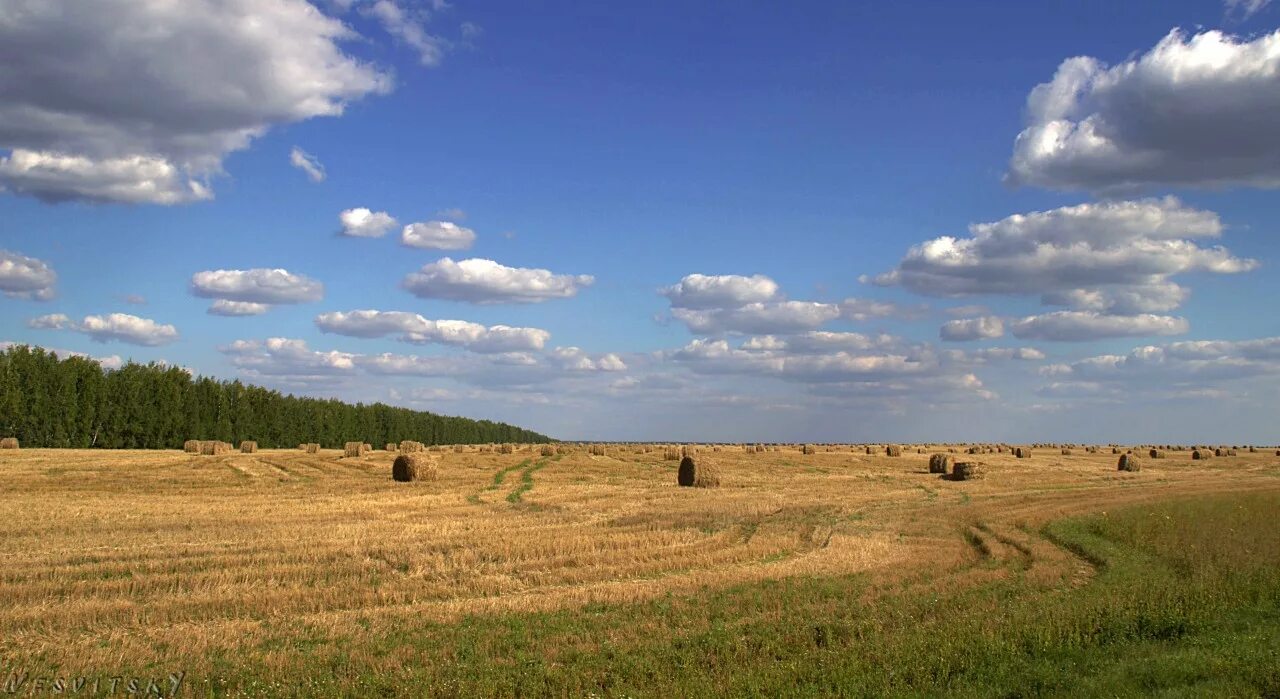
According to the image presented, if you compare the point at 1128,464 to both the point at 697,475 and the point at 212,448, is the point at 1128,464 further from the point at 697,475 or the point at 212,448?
the point at 212,448

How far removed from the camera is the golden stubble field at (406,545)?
1324 cm

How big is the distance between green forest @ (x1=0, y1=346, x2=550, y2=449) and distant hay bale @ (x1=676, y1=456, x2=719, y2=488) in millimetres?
60417

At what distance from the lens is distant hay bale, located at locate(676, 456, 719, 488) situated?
40594 mm

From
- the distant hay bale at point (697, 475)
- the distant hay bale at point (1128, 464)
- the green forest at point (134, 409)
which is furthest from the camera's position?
the green forest at point (134, 409)

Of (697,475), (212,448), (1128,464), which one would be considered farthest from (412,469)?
(1128,464)

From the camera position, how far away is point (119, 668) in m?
10.4

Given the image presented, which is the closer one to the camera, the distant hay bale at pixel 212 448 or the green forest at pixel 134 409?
the distant hay bale at pixel 212 448

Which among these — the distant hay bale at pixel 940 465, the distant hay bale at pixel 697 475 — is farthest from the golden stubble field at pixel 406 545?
the distant hay bale at pixel 940 465

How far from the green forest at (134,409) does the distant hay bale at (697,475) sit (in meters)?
60.4

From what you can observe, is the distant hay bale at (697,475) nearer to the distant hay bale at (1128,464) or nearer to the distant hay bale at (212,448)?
the distant hay bale at (1128,464)

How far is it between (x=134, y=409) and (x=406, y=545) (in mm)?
75848

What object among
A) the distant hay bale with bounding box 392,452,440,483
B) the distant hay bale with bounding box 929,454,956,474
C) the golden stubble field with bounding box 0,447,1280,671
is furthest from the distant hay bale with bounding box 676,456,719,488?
the distant hay bale with bounding box 929,454,956,474

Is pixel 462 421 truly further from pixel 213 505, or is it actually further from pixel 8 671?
pixel 8 671

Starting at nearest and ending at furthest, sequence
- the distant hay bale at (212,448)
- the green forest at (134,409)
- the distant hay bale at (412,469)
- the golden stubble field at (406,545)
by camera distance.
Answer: the golden stubble field at (406,545)
the distant hay bale at (412,469)
the distant hay bale at (212,448)
the green forest at (134,409)
